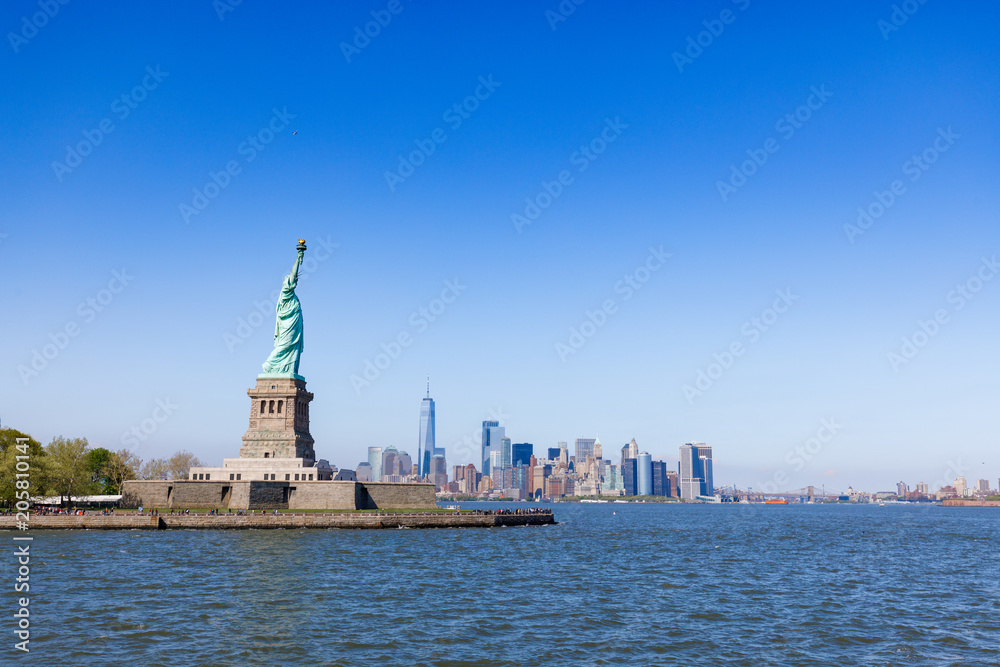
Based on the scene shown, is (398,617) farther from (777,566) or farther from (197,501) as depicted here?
(197,501)

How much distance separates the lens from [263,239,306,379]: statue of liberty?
9138 cm

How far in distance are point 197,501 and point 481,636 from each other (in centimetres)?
6112

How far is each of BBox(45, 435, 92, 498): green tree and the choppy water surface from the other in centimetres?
2342

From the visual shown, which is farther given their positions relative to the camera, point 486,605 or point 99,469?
point 99,469

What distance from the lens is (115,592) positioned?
120ft

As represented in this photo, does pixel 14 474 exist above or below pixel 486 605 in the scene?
above

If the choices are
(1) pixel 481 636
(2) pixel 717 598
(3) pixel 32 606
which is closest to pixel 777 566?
(2) pixel 717 598

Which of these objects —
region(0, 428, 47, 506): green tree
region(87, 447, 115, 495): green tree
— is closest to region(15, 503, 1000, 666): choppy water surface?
region(0, 428, 47, 506): green tree

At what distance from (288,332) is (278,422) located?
11.7 meters

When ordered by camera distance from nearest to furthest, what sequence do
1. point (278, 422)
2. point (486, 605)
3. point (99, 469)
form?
point (486, 605) → point (278, 422) → point (99, 469)

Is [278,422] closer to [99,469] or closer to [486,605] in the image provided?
[99,469]

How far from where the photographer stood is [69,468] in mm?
83375

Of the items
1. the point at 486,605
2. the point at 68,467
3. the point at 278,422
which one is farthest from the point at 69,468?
the point at 486,605

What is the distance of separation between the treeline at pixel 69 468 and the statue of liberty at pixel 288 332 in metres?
21.8
